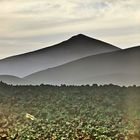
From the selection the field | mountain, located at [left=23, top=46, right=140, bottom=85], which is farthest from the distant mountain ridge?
the field

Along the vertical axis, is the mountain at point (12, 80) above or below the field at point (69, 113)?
above

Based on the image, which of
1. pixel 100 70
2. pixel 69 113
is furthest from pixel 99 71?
pixel 69 113

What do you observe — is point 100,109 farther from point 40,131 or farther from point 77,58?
point 77,58

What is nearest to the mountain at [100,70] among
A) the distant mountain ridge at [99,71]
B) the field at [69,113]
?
the distant mountain ridge at [99,71]

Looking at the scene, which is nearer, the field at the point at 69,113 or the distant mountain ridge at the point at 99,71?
the field at the point at 69,113

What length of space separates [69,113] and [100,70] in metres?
15.4

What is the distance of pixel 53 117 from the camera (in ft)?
68.5

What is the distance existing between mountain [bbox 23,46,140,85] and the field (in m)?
6.34

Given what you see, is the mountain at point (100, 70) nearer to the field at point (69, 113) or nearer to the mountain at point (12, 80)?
the mountain at point (12, 80)

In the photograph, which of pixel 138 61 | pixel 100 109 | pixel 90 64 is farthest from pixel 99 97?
pixel 90 64

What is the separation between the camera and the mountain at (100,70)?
33.5 m

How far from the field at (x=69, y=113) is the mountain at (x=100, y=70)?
6344mm

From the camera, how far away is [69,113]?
21.6 m

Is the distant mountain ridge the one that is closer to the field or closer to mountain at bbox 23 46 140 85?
mountain at bbox 23 46 140 85
